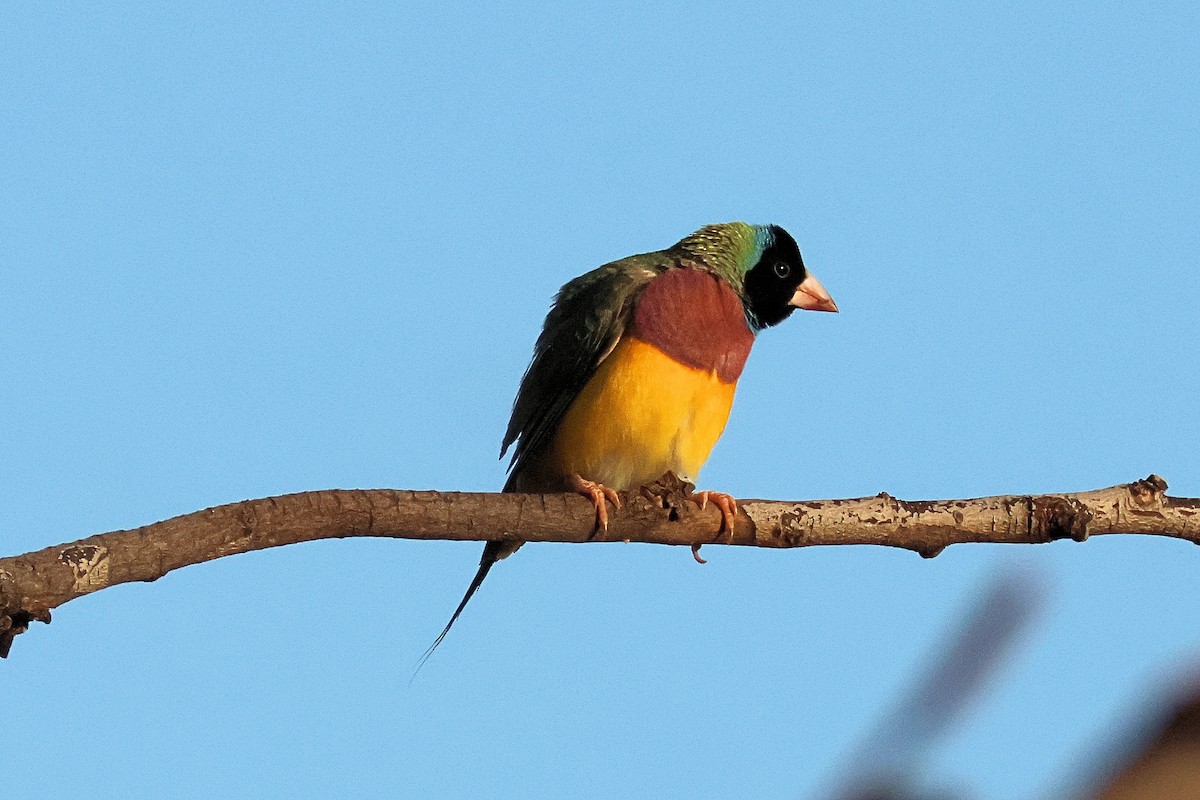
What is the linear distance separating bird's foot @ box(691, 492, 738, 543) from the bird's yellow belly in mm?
847

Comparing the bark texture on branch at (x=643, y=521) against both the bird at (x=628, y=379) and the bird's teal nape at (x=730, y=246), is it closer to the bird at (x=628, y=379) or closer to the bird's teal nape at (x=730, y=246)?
the bird at (x=628, y=379)

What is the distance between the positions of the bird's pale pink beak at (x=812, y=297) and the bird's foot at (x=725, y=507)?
6.74 feet

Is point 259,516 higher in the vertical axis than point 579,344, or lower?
lower

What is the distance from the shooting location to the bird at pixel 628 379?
17.6 ft

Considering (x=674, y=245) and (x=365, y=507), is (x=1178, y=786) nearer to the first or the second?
(x=365, y=507)

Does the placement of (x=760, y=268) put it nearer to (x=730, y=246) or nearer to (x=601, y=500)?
(x=730, y=246)

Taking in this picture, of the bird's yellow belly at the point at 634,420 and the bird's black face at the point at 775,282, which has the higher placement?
the bird's black face at the point at 775,282

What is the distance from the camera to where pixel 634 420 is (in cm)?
531

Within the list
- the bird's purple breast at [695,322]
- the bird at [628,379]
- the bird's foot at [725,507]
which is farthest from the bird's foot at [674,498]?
the bird's purple breast at [695,322]

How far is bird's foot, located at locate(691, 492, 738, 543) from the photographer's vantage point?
4.25 metres

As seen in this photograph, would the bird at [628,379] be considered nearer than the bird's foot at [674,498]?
No

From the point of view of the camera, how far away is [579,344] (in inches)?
215

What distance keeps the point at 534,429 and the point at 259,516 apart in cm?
246

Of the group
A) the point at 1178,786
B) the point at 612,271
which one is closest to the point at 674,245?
the point at 612,271
